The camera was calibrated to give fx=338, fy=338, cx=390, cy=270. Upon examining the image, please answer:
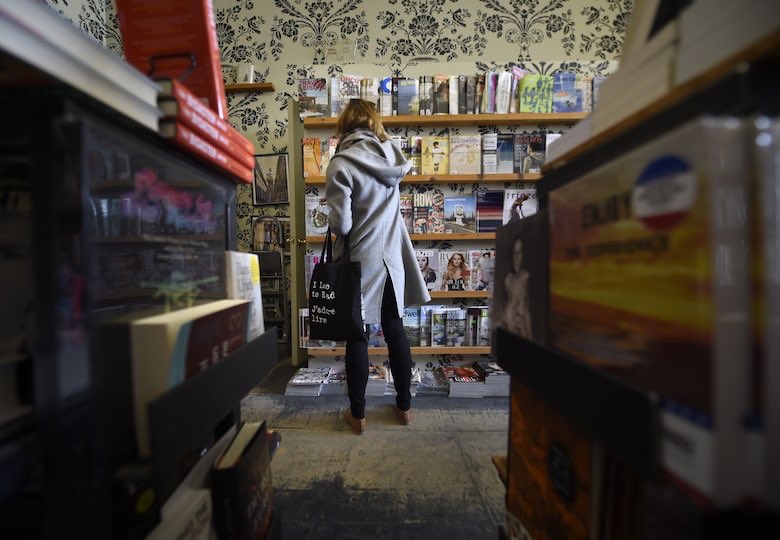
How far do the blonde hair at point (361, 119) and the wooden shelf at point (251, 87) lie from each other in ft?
4.62

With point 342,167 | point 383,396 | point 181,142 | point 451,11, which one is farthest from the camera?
point 451,11

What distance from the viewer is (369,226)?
142cm

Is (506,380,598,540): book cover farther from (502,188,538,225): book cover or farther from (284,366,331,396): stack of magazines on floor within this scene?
(502,188,538,225): book cover

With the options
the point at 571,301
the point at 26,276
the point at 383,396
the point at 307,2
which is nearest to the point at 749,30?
the point at 571,301

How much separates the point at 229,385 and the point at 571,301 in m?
0.50

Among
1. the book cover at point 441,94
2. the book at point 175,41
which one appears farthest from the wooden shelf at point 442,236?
the book at point 175,41

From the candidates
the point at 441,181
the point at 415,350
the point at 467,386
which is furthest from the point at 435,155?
the point at 467,386

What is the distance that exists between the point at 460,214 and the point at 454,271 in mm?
347

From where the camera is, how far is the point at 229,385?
0.51 meters

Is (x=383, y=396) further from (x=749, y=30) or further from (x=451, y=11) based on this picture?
(x=451, y=11)

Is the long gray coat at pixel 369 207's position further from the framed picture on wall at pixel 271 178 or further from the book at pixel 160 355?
the framed picture on wall at pixel 271 178

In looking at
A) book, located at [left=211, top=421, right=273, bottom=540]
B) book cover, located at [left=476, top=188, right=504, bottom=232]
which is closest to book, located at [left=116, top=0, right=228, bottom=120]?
book, located at [left=211, top=421, right=273, bottom=540]

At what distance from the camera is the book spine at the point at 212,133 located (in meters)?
0.47

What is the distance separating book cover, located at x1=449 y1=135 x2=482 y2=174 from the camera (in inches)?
78.0
